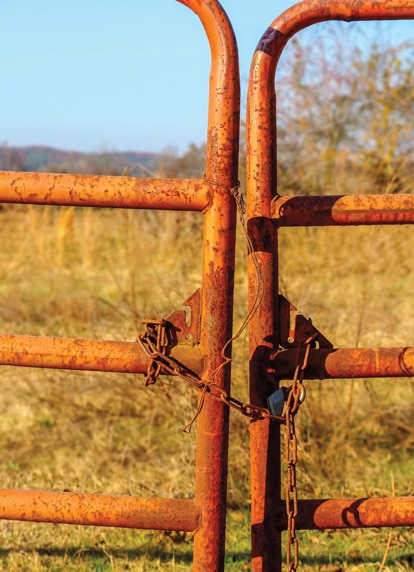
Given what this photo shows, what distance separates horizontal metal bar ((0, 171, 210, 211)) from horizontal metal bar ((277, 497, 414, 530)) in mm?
745

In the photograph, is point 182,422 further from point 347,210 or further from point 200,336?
point 347,210

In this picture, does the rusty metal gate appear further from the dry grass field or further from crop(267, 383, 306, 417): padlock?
the dry grass field

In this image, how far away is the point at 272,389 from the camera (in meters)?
1.88

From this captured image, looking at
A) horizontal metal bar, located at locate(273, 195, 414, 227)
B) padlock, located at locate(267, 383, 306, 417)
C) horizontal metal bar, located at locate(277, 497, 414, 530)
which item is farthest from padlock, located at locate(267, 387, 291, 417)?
horizontal metal bar, located at locate(273, 195, 414, 227)

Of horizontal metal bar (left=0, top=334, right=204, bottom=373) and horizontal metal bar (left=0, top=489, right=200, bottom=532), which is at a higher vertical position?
horizontal metal bar (left=0, top=334, right=204, bottom=373)

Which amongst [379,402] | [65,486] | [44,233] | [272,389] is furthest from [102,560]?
[44,233]

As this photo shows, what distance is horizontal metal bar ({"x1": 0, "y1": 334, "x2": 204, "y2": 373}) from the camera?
73.1 inches

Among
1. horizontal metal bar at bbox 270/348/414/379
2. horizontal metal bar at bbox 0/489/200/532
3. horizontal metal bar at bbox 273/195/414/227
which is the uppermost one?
horizontal metal bar at bbox 273/195/414/227

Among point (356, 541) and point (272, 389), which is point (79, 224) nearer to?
point (356, 541)

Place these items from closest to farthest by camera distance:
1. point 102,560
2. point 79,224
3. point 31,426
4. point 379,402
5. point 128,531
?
point 102,560 → point 128,531 → point 379,402 → point 31,426 → point 79,224

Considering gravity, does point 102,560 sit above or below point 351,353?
below

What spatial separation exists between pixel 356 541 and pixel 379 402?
1.52 metres

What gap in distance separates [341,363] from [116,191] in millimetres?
654

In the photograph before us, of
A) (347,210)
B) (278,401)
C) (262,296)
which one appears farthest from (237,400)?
(347,210)
